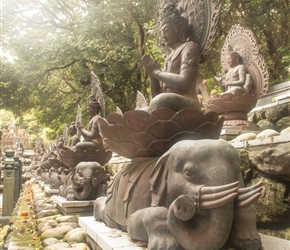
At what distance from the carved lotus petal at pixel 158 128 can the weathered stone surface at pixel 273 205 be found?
48.8 inches

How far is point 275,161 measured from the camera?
137 inches

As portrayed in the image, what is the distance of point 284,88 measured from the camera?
7.94m

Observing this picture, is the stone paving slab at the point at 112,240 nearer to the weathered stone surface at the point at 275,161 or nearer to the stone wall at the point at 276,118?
the weathered stone surface at the point at 275,161

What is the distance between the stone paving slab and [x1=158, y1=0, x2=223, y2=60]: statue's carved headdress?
1.75 meters

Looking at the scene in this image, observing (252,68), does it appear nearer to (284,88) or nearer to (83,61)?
(284,88)

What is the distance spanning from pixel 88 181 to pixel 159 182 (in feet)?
9.62

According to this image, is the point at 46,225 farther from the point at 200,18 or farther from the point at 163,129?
the point at 200,18

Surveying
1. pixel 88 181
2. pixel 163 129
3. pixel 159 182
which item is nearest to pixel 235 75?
pixel 88 181

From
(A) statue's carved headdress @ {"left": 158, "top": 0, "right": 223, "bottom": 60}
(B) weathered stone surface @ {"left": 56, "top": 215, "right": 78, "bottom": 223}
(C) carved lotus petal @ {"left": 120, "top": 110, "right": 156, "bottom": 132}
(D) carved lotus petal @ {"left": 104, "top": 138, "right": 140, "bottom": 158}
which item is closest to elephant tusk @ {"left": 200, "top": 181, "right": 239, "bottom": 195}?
(C) carved lotus petal @ {"left": 120, "top": 110, "right": 156, "bottom": 132}

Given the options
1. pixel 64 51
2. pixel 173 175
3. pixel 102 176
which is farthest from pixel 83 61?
pixel 173 175

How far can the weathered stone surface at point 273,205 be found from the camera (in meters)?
3.41

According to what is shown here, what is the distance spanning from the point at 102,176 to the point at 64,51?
10.4 meters

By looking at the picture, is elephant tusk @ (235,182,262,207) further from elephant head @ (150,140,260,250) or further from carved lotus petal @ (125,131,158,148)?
carved lotus petal @ (125,131,158,148)

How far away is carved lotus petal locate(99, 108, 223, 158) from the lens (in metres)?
2.49
